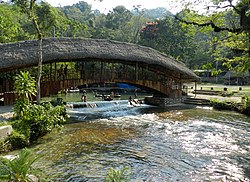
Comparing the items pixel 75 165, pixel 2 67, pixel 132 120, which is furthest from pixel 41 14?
pixel 75 165

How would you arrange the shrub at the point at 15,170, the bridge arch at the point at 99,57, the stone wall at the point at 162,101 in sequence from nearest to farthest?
the shrub at the point at 15,170 → the bridge arch at the point at 99,57 → the stone wall at the point at 162,101

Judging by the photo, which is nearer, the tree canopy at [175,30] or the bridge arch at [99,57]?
the tree canopy at [175,30]

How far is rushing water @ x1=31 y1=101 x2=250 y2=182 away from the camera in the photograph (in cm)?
814

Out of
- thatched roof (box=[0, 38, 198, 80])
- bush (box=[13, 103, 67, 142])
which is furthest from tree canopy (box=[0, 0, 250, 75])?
bush (box=[13, 103, 67, 142])

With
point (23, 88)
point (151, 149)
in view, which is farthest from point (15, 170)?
point (23, 88)

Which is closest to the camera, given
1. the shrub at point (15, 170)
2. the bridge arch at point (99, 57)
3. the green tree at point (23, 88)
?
the shrub at point (15, 170)

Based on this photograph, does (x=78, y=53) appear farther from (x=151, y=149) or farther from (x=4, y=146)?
(x=4, y=146)

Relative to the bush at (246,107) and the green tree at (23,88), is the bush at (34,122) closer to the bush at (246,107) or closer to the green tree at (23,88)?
the green tree at (23,88)

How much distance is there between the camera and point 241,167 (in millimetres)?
8727

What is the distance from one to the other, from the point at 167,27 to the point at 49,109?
41.7 meters

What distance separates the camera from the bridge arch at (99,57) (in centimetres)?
1608

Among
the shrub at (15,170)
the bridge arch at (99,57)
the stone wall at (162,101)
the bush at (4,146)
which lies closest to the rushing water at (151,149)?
the bush at (4,146)

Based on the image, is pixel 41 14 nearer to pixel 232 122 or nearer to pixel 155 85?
pixel 155 85

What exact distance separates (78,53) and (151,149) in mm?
10339
